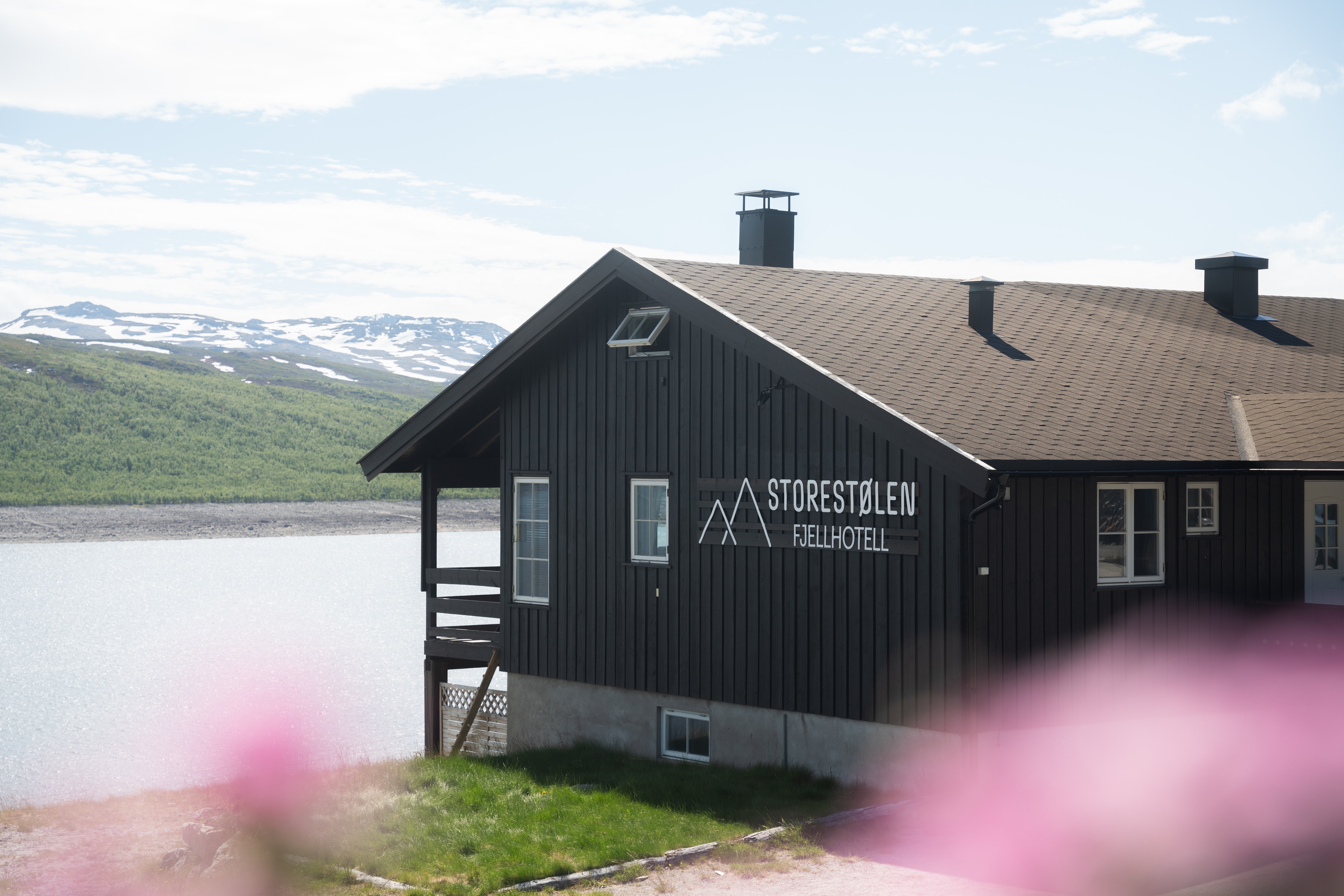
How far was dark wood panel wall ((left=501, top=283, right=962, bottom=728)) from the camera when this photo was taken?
43.4ft

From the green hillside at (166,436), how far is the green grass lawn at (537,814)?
331 feet

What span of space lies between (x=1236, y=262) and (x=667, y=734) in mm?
10792

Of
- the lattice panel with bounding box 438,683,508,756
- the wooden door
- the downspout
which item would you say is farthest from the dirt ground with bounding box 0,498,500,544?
the downspout

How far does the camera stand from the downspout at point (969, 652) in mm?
12664

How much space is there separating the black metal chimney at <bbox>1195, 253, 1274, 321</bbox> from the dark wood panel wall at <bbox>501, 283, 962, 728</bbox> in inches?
354

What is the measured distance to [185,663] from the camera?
1864 inches

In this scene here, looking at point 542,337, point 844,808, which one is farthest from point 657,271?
point 844,808

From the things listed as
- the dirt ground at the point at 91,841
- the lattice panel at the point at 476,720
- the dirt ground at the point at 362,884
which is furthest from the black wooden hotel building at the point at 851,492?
the dirt ground at the point at 91,841

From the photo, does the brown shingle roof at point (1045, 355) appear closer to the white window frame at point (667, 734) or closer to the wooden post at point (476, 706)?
the white window frame at point (667, 734)

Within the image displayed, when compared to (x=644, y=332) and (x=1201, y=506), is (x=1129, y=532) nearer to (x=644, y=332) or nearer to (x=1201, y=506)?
(x=1201, y=506)

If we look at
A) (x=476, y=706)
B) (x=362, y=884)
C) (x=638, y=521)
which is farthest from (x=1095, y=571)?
(x=476, y=706)

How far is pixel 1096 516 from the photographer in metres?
13.8

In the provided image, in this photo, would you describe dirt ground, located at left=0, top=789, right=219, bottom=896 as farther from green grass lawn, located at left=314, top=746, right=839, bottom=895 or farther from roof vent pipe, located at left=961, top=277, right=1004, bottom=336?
roof vent pipe, located at left=961, top=277, right=1004, bottom=336

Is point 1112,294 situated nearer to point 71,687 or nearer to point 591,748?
point 591,748
